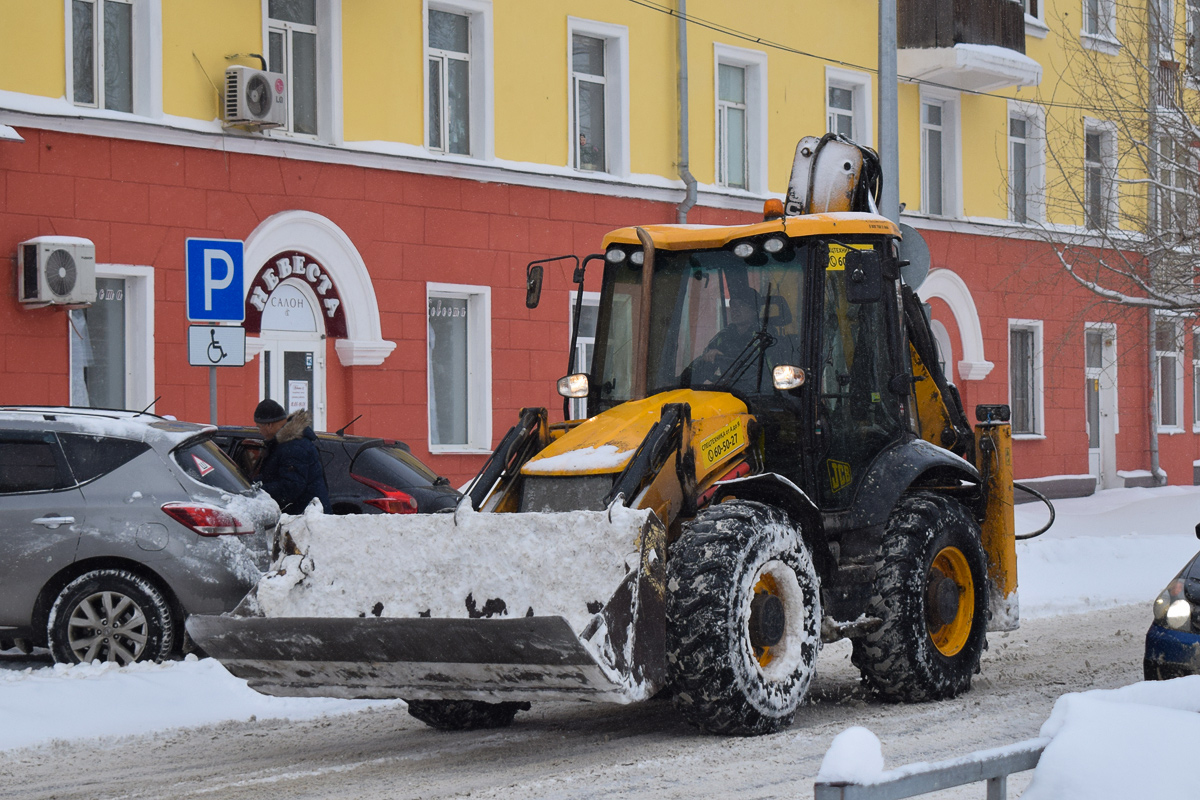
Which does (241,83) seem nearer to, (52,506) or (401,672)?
(52,506)

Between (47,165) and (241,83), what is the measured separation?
212 cm

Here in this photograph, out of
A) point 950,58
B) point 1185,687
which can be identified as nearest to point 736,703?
point 1185,687

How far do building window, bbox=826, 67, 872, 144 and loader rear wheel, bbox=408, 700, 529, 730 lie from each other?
1690 cm

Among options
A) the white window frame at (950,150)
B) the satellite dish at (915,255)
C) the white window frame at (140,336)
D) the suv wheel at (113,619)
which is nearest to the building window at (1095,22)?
the white window frame at (950,150)

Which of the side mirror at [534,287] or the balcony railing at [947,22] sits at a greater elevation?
the balcony railing at [947,22]

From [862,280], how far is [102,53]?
419 inches

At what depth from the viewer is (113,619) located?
10.1 m

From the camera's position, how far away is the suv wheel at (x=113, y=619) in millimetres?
10023

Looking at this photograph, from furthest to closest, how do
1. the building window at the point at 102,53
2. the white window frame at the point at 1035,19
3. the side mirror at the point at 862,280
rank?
the white window frame at the point at 1035,19 → the building window at the point at 102,53 → the side mirror at the point at 862,280

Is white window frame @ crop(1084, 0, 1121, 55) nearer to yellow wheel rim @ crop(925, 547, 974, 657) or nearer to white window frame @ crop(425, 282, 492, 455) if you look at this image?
white window frame @ crop(425, 282, 492, 455)

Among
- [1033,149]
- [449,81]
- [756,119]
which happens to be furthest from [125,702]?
[1033,149]

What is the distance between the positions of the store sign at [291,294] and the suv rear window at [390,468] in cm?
535

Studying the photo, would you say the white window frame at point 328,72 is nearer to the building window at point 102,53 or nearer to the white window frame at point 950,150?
the building window at point 102,53

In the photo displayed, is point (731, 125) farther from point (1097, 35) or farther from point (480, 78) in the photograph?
point (1097, 35)
